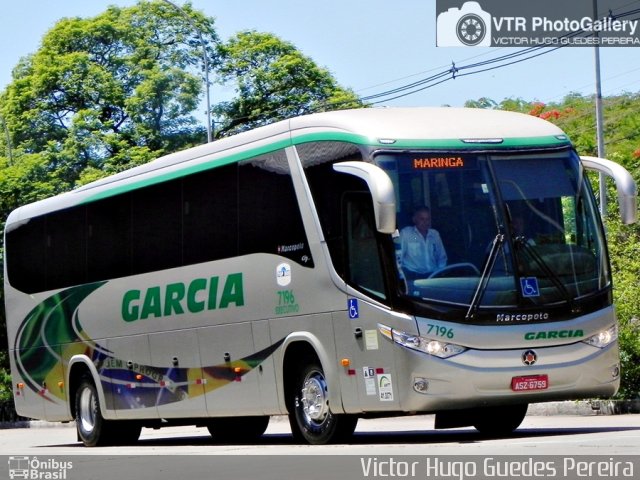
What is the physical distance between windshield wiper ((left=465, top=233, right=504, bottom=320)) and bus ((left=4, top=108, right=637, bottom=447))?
0.07 ft

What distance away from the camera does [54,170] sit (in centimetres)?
6444

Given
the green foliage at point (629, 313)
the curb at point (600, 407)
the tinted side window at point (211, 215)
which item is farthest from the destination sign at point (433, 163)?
the green foliage at point (629, 313)

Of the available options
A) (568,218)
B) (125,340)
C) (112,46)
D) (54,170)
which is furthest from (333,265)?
Result: (112,46)

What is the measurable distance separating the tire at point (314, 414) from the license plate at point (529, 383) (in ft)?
6.77

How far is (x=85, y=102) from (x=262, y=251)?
51.4 m

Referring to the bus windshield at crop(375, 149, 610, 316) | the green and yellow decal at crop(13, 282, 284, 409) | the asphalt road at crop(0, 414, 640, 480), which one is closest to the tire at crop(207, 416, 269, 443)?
the asphalt road at crop(0, 414, 640, 480)

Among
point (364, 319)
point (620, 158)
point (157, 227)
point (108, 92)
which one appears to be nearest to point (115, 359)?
point (157, 227)

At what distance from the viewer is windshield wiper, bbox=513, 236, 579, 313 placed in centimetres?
1570

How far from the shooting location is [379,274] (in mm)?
15672

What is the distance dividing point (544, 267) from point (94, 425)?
368 inches

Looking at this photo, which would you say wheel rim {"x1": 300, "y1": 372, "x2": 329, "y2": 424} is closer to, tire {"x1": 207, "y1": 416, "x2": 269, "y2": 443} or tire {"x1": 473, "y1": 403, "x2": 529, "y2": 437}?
tire {"x1": 473, "y1": 403, "x2": 529, "y2": 437}

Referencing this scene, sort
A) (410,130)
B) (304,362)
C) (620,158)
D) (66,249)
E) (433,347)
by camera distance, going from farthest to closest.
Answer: (620,158) → (66,249) → (304,362) → (410,130) → (433,347)

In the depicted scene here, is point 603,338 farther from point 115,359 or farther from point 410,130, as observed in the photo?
point 115,359

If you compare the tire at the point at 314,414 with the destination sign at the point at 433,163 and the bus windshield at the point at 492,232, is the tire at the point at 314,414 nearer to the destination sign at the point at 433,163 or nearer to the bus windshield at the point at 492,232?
the bus windshield at the point at 492,232
